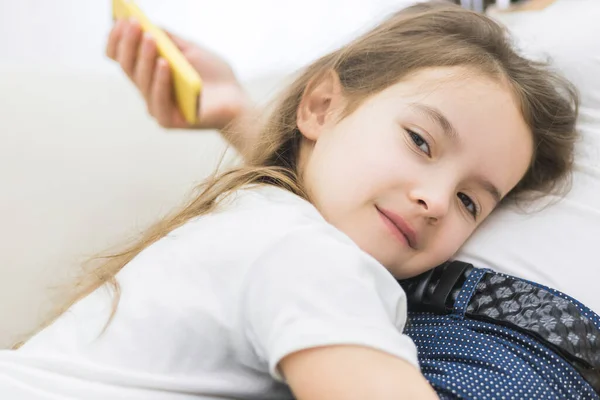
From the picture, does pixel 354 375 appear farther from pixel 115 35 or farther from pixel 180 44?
pixel 180 44

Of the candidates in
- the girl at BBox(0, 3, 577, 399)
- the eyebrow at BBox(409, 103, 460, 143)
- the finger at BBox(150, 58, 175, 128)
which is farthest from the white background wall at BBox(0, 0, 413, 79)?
the eyebrow at BBox(409, 103, 460, 143)

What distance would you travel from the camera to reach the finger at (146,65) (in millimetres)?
894

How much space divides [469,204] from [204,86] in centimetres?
51

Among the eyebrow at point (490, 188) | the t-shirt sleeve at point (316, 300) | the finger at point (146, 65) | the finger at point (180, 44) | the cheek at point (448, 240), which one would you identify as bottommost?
the cheek at point (448, 240)

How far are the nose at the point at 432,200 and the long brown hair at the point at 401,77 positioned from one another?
0.13 meters

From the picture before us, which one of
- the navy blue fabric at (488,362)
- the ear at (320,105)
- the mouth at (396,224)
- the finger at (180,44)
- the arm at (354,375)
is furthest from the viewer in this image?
the finger at (180,44)

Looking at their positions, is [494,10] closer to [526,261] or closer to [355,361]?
[526,261]

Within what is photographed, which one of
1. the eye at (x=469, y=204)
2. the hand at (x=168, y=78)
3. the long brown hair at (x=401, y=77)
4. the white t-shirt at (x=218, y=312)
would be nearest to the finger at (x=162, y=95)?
the hand at (x=168, y=78)

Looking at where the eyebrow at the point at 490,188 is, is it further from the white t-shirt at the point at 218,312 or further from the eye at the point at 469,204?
the white t-shirt at the point at 218,312

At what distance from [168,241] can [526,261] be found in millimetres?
402

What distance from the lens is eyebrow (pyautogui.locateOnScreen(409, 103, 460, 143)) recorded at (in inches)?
28.6

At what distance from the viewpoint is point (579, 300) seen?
72cm

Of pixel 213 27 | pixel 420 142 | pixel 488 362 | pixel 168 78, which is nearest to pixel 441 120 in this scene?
pixel 420 142

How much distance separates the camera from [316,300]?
54 cm
